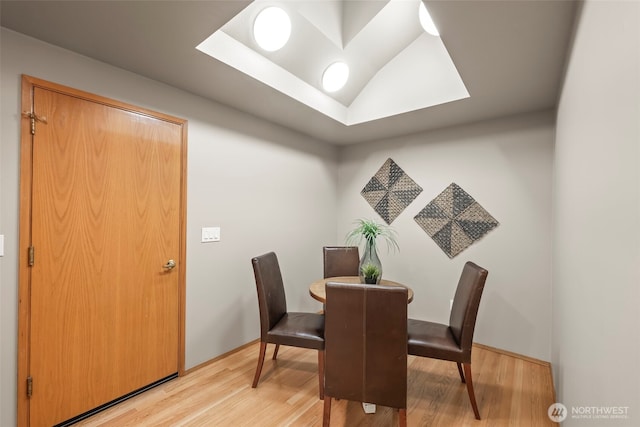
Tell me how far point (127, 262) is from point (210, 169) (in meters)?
0.95

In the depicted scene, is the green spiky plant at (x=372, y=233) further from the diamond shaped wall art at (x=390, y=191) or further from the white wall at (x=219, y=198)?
the white wall at (x=219, y=198)

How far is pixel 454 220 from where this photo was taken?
2869 millimetres

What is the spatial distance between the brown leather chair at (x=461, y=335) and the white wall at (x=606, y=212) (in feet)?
1.63

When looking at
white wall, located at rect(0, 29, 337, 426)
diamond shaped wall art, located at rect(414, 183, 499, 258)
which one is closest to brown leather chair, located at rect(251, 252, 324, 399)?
white wall, located at rect(0, 29, 337, 426)

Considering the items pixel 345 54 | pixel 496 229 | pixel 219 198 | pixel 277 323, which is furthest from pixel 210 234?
pixel 496 229

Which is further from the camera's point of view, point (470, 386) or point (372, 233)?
point (372, 233)

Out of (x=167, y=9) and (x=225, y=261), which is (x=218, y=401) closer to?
(x=225, y=261)

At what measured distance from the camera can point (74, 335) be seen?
5.49ft

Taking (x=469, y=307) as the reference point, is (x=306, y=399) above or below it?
below

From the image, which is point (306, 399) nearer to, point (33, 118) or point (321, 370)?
point (321, 370)

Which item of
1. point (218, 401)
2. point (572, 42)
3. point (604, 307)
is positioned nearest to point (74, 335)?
point (218, 401)

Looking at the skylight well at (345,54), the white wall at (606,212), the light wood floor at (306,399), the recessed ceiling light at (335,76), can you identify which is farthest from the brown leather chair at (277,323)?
the recessed ceiling light at (335,76)

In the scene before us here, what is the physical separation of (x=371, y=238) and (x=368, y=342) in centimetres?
102

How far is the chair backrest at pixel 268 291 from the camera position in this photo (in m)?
2.04
